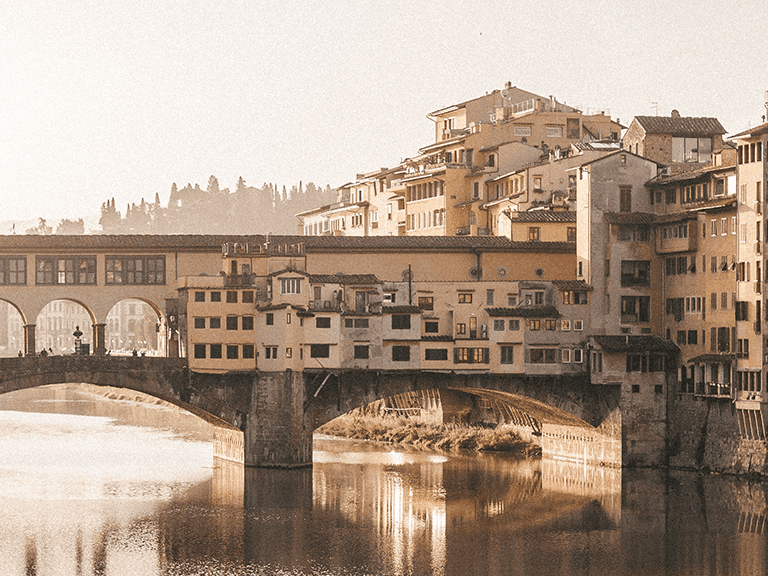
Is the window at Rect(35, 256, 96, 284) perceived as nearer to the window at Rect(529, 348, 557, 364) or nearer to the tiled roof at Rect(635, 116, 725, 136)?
the window at Rect(529, 348, 557, 364)

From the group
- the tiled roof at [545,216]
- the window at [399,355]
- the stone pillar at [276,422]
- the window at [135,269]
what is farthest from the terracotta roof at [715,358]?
the window at [135,269]

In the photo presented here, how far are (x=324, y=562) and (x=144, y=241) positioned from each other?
26777 millimetres

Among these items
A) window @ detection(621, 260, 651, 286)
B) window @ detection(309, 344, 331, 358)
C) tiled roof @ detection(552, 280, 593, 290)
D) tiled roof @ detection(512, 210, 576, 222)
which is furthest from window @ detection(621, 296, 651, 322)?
window @ detection(309, 344, 331, 358)

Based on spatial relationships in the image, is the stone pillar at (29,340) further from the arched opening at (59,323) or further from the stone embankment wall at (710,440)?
the arched opening at (59,323)

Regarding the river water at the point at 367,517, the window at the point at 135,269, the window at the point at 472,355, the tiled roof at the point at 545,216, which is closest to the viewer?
the river water at the point at 367,517

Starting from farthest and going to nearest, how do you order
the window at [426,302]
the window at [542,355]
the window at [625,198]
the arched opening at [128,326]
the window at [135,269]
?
1. the arched opening at [128,326]
2. the window at [135,269]
3. the window at [625,198]
4. the window at [426,302]
5. the window at [542,355]

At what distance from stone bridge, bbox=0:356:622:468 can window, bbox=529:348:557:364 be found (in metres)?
0.97

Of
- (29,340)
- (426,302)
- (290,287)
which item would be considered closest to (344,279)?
(290,287)

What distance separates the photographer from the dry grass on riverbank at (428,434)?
80.3 metres

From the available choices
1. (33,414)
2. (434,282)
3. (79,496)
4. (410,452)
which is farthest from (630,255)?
(33,414)

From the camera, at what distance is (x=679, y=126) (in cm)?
8006

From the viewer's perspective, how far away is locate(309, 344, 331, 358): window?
230ft

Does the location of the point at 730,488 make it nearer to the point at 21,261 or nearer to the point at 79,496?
the point at 79,496

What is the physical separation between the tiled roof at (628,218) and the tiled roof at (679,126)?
9.16 metres
